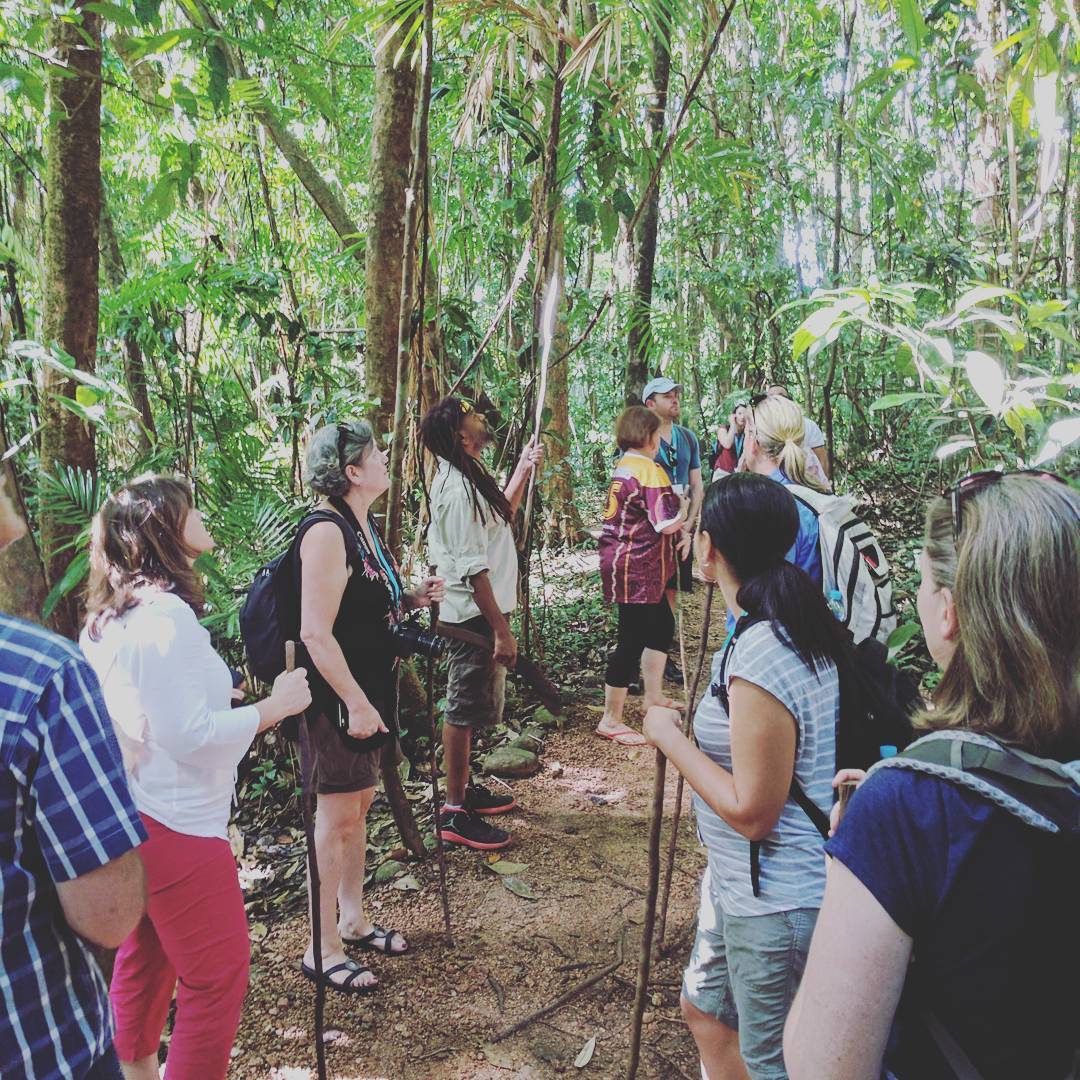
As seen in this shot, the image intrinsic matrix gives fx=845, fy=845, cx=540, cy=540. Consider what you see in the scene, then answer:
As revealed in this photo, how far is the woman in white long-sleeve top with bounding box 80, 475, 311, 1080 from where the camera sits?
→ 1944mm

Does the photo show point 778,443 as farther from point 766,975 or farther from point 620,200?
point 766,975

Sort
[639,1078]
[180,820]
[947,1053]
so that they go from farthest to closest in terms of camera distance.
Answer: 1. [639,1078]
2. [180,820]
3. [947,1053]

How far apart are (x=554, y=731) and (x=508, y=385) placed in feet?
7.20

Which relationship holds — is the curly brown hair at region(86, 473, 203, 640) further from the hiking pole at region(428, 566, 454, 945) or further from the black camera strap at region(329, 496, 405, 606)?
the hiking pole at region(428, 566, 454, 945)

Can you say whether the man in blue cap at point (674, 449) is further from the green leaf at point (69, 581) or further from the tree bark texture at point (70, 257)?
the green leaf at point (69, 581)

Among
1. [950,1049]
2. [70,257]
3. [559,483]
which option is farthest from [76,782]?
[559,483]

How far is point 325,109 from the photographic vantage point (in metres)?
2.60

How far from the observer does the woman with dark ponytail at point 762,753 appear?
1623 mm

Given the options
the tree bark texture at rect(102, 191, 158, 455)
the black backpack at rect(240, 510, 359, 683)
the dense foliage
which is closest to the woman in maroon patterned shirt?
the dense foliage

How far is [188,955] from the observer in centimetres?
201

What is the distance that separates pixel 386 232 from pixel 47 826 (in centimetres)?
353

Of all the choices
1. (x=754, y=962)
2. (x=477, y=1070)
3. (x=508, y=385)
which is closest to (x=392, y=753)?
(x=477, y=1070)

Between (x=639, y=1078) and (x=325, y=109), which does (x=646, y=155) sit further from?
(x=639, y=1078)

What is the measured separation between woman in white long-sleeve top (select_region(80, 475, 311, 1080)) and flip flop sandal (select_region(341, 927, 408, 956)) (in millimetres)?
1024
